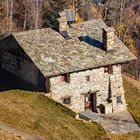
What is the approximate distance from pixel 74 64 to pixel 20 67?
591cm

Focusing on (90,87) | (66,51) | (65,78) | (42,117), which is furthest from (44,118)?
(66,51)

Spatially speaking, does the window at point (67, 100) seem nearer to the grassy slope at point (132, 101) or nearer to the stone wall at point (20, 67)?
the stone wall at point (20, 67)

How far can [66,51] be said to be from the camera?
5000 cm

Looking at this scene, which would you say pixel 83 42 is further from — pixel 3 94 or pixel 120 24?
pixel 120 24

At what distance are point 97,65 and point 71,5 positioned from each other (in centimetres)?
4274

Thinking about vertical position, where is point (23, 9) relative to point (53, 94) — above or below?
above

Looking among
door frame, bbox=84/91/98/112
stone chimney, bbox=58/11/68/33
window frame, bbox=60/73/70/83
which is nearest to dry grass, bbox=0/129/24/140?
window frame, bbox=60/73/70/83

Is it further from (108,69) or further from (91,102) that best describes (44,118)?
(108,69)

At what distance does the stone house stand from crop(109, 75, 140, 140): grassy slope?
4.46 ft

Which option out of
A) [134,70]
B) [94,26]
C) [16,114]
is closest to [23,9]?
[134,70]

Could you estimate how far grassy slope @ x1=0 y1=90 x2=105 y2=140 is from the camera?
42125mm

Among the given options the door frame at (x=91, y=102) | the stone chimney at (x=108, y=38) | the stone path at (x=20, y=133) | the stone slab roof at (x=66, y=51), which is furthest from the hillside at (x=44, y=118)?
the stone chimney at (x=108, y=38)

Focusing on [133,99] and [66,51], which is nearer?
[66,51]

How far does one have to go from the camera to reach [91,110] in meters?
50.9
